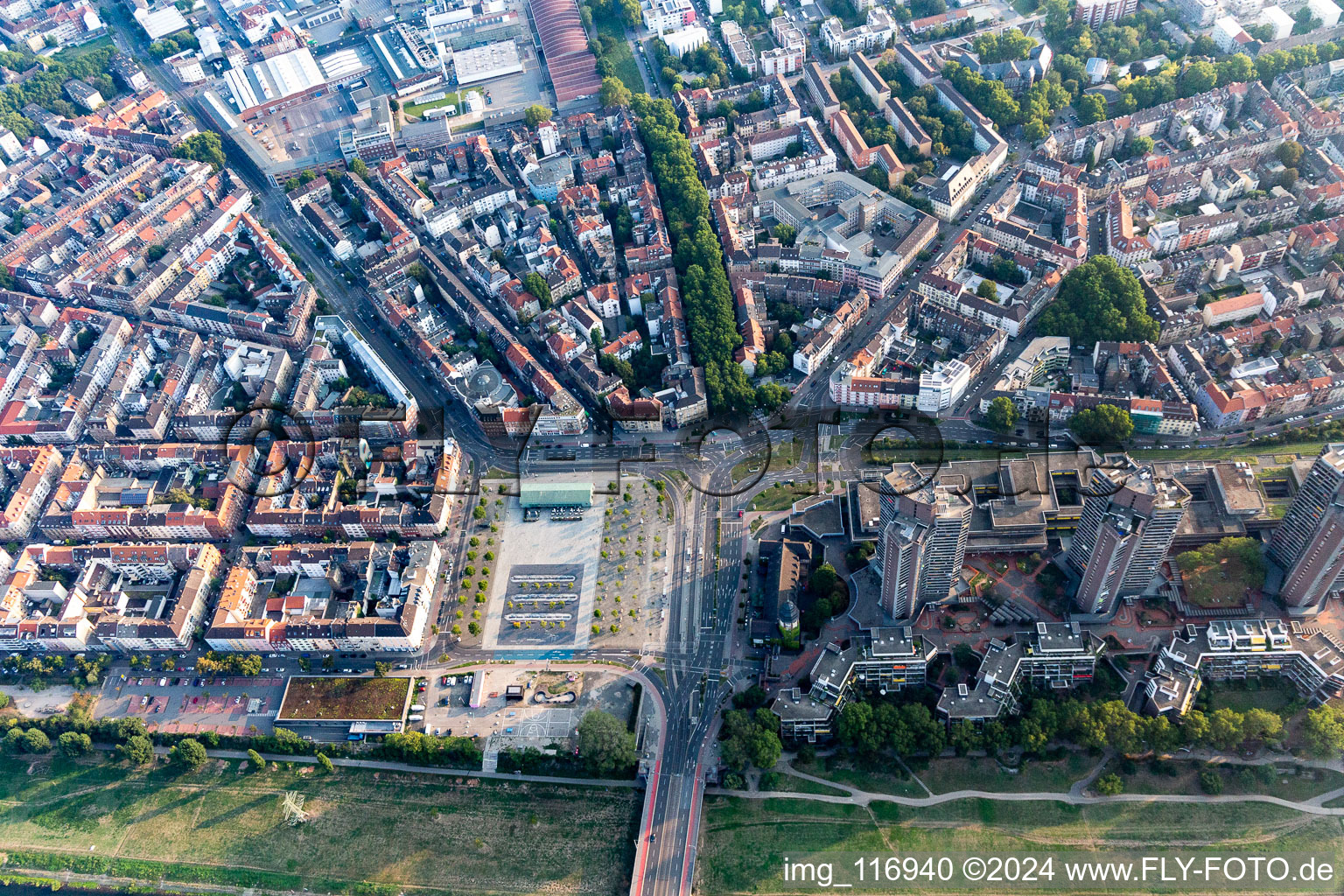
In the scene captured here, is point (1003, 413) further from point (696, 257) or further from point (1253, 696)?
point (696, 257)

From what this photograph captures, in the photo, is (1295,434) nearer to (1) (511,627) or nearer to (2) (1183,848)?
(2) (1183,848)

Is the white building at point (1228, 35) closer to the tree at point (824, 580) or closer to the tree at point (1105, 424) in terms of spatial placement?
the tree at point (1105, 424)

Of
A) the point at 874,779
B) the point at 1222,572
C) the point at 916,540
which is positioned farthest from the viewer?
the point at 1222,572

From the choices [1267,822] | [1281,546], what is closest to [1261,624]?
[1281,546]

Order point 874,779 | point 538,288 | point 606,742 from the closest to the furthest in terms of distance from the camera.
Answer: point 606,742
point 874,779
point 538,288

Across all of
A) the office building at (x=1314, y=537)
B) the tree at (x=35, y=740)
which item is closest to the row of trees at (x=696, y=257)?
the office building at (x=1314, y=537)

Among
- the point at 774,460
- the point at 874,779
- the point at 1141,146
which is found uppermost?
the point at 1141,146

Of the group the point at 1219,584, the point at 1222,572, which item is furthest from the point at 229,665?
the point at 1222,572
